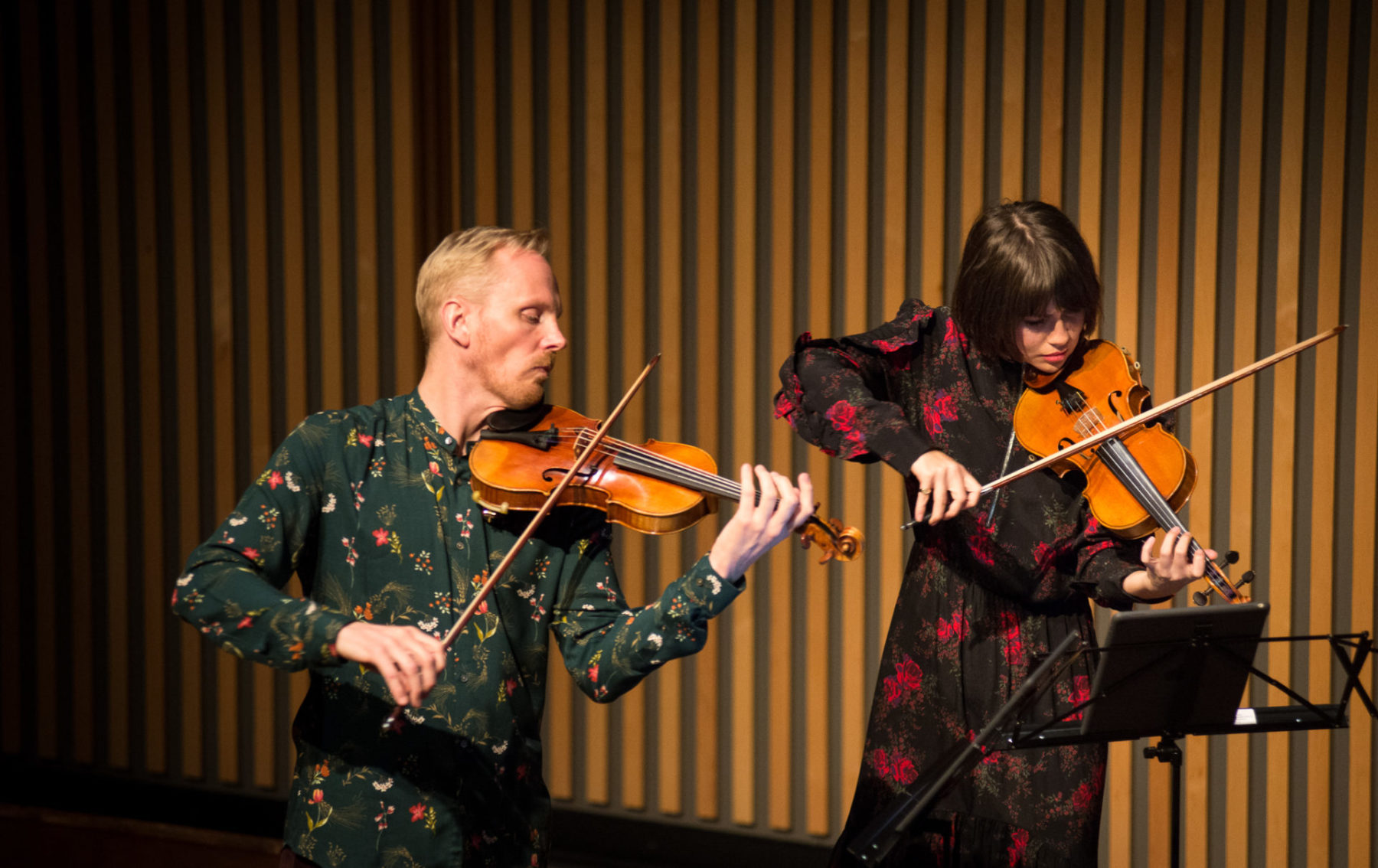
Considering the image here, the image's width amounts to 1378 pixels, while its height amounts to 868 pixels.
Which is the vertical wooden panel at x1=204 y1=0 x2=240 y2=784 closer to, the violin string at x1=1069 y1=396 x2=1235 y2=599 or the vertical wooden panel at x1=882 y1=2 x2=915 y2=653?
the vertical wooden panel at x1=882 y1=2 x2=915 y2=653

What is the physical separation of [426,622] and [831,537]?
1.68 ft

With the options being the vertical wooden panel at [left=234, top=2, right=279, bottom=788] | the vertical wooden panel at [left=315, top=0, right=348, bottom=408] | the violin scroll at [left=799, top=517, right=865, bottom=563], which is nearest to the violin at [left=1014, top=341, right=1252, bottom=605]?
the violin scroll at [left=799, top=517, right=865, bottom=563]

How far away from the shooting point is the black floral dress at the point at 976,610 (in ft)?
5.52

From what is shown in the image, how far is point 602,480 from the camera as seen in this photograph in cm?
158

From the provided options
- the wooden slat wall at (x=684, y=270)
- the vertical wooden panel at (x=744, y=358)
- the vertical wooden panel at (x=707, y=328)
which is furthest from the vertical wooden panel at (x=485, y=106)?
the vertical wooden panel at (x=744, y=358)

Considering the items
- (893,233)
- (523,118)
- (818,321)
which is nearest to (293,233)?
(523,118)

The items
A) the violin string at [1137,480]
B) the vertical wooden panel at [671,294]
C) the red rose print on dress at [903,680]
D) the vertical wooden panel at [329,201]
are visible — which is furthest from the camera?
the vertical wooden panel at [329,201]

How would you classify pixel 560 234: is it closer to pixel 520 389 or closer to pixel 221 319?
pixel 221 319

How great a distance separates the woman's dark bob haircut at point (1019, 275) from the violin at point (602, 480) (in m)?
0.38

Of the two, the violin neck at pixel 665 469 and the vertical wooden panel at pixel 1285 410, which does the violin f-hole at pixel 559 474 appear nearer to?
the violin neck at pixel 665 469

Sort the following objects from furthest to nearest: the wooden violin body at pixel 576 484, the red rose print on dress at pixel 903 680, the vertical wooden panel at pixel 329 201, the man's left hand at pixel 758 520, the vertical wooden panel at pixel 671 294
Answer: the vertical wooden panel at pixel 329 201
the vertical wooden panel at pixel 671 294
the red rose print on dress at pixel 903 680
the wooden violin body at pixel 576 484
the man's left hand at pixel 758 520

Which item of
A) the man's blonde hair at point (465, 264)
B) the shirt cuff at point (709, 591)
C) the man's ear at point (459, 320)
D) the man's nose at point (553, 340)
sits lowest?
the shirt cuff at point (709, 591)

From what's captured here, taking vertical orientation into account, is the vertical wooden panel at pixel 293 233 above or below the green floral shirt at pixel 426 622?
above

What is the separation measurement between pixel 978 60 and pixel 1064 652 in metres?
1.71
